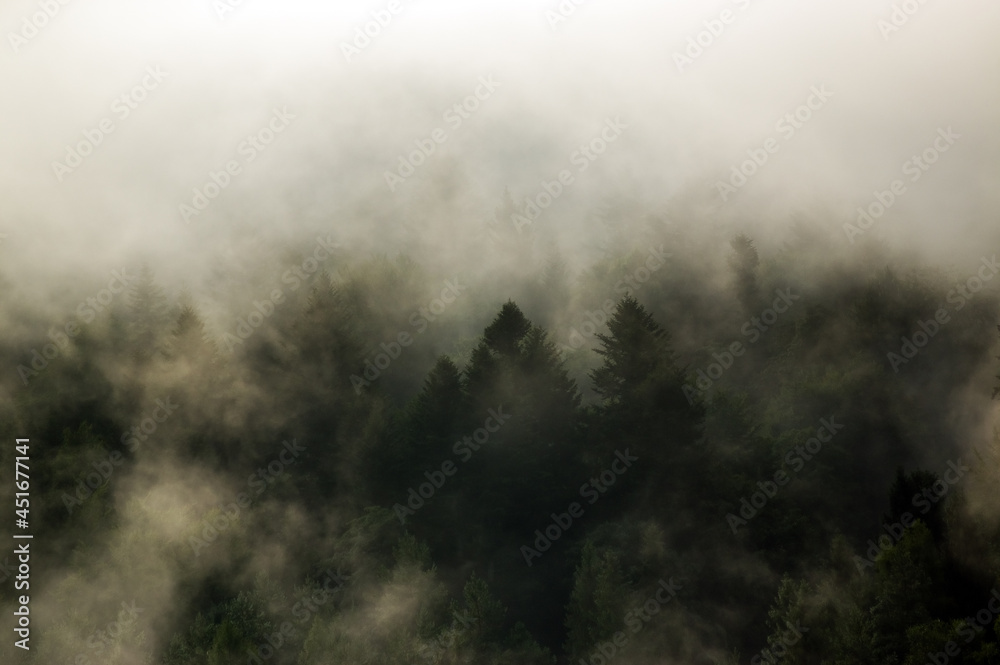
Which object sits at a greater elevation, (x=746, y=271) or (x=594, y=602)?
(x=746, y=271)

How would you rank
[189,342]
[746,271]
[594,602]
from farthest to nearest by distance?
[746,271] < [189,342] < [594,602]

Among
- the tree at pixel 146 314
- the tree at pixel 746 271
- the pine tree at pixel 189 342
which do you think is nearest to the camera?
the pine tree at pixel 189 342

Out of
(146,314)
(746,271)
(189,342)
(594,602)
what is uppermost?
(146,314)

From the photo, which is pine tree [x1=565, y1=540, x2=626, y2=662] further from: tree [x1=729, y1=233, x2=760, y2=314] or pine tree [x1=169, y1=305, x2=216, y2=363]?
tree [x1=729, y1=233, x2=760, y2=314]

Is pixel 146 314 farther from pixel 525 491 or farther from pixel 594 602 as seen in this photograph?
pixel 594 602

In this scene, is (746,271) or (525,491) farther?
(746,271)

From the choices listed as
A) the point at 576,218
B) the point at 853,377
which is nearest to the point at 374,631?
the point at 853,377

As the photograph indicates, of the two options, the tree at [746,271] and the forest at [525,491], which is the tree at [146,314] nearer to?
the forest at [525,491]

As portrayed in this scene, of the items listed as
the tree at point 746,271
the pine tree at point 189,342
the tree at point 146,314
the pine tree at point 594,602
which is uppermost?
the tree at point 146,314

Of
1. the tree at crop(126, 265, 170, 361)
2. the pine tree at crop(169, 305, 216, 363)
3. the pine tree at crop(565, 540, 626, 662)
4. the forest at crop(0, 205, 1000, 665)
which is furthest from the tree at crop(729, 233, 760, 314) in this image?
the tree at crop(126, 265, 170, 361)

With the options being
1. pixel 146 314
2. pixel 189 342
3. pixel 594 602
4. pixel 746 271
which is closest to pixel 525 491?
pixel 594 602

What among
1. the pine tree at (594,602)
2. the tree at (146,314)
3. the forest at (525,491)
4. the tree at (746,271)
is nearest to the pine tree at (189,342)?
the forest at (525,491)

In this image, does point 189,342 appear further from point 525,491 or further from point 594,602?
point 594,602

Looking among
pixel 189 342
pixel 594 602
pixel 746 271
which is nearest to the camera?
→ pixel 594 602
